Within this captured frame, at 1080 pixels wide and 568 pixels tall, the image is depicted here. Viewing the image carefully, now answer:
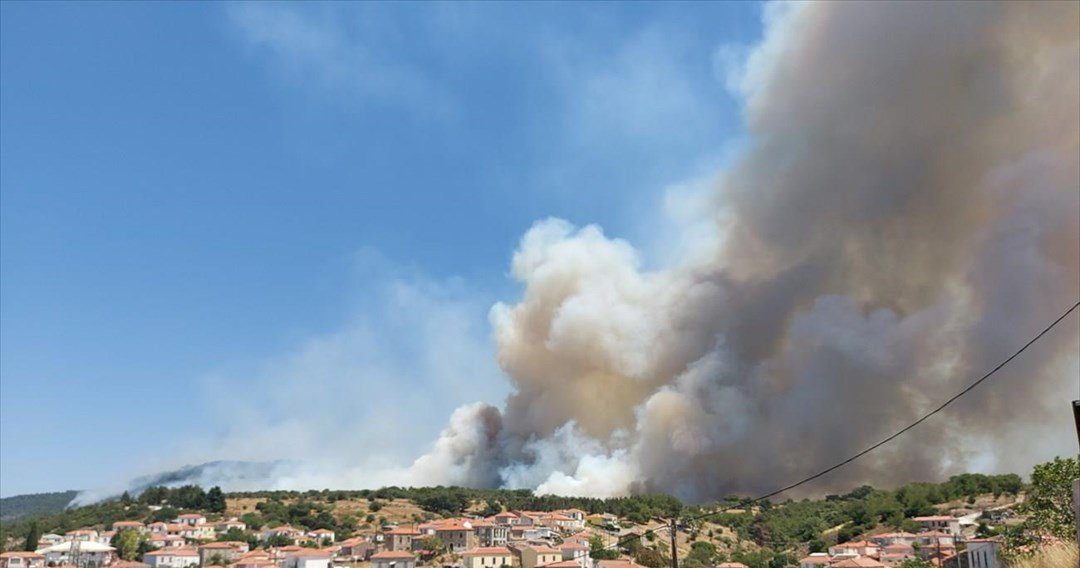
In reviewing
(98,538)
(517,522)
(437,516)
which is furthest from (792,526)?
(98,538)

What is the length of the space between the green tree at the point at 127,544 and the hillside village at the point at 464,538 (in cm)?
15

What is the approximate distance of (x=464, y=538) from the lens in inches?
3654

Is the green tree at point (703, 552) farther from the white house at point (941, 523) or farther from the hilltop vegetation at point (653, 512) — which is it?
the white house at point (941, 523)

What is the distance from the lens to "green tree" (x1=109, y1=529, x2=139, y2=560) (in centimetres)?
9188

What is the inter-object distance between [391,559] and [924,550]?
5141cm

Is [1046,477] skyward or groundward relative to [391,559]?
skyward

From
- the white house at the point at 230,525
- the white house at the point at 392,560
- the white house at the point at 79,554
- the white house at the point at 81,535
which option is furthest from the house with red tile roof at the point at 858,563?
the white house at the point at 81,535

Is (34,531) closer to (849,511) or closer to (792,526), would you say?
(792,526)

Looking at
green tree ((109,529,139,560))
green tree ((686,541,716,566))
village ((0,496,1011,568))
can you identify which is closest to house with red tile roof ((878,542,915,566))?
village ((0,496,1011,568))

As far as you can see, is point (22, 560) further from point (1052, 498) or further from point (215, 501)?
point (1052, 498)

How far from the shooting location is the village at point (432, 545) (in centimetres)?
8000

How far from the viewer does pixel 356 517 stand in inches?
4427

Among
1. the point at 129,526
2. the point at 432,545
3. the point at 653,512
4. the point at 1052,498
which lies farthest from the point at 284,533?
the point at 1052,498

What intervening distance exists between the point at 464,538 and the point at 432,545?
509cm
